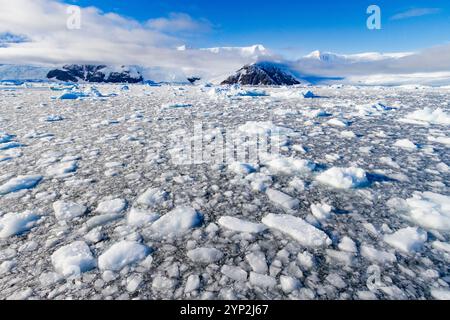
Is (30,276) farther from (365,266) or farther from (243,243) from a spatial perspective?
(365,266)

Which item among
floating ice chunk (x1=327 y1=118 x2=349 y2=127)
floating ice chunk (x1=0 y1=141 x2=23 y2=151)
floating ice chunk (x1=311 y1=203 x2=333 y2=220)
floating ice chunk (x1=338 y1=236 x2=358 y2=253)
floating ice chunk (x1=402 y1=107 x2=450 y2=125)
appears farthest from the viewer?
floating ice chunk (x1=402 y1=107 x2=450 y2=125)

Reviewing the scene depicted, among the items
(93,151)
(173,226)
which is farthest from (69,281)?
(93,151)

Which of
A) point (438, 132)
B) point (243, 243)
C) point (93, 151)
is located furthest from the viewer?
point (438, 132)

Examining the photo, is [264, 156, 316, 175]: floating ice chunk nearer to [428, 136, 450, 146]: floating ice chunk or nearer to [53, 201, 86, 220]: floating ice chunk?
[53, 201, 86, 220]: floating ice chunk

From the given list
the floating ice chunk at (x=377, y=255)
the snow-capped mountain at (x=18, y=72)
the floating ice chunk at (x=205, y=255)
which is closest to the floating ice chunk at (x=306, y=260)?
the floating ice chunk at (x=377, y=255)

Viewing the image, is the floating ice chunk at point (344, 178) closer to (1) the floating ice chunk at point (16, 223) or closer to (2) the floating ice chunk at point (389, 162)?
(2) the floating ice chunk at point (389, 162)

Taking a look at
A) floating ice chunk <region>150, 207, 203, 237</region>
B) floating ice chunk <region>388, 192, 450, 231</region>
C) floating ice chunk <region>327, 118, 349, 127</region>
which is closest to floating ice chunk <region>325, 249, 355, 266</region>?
floating ice chunk <region>388, 192, 450, 231</region>

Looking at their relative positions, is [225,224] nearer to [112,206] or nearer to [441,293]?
[112,206]

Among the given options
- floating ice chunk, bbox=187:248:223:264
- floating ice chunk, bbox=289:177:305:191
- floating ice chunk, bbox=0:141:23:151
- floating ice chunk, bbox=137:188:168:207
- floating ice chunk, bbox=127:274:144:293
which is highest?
floating ice chunk, bbox=0:141:23:151
